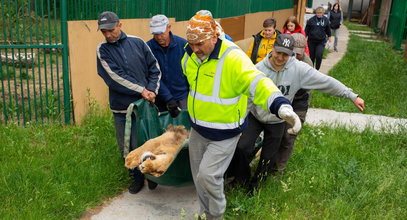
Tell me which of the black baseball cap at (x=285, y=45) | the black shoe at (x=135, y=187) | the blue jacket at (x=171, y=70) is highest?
the black baseball cap at (x=285, y=45)

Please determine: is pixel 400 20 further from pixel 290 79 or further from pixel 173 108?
pixel 173 108

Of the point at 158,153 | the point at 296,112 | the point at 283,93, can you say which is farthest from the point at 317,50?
the point at 158,153

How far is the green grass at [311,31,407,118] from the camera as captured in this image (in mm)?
8159

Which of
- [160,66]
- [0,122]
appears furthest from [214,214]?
[0,122]

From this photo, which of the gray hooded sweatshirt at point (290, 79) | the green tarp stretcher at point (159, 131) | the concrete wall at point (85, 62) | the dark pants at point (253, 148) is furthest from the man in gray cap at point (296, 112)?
the concrete wall at point (85, 62)

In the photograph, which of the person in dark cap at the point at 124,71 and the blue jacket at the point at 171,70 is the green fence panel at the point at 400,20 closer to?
the blue jacket at the point at 171,70

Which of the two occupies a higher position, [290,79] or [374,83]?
[290,79]

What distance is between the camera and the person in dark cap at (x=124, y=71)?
175 inches

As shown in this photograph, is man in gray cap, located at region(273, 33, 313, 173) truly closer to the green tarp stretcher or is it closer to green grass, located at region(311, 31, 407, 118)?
the green tarp stretcher

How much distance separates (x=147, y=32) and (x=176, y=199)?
3.32m

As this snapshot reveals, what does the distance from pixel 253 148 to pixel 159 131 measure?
1.01 meters

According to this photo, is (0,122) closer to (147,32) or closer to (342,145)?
(147,32)

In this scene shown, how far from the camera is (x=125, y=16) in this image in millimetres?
6570

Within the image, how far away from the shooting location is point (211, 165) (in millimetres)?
3547
